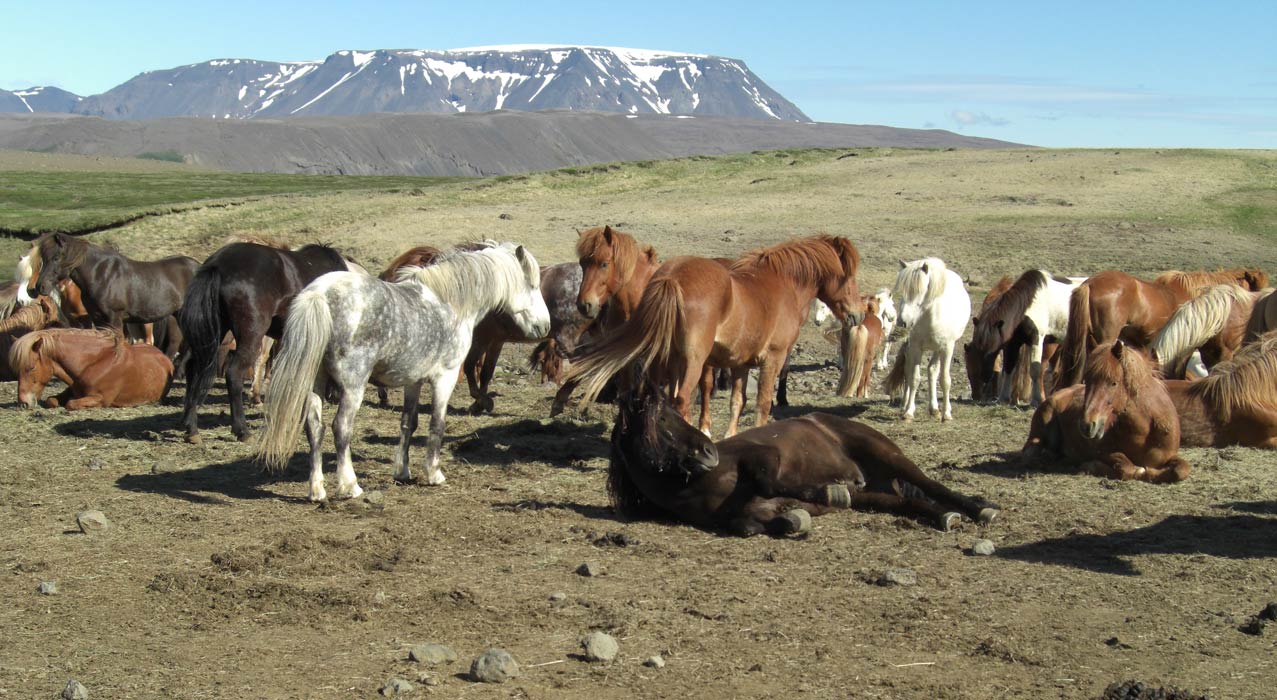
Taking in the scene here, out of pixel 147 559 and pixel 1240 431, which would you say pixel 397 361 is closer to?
pixel 147 559

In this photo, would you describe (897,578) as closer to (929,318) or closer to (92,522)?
(92,522)

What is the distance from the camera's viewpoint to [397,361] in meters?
7.74

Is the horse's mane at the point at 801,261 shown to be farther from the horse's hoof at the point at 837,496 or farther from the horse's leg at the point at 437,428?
the horse's hoof at the point at 837,496

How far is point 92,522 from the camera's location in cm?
677

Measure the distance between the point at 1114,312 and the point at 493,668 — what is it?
31.6 feet

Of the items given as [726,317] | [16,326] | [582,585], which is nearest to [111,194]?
[16,326]

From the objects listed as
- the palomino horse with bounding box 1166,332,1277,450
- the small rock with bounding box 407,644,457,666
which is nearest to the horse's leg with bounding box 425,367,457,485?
the small rock with bounding box 407,644,457,666

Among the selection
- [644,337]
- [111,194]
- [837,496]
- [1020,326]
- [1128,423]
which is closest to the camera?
[837,496]

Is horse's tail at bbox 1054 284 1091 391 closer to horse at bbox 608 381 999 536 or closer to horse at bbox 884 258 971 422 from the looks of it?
horse at bbox 884 258 971 422

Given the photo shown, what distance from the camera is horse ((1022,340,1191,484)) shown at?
8047 mm

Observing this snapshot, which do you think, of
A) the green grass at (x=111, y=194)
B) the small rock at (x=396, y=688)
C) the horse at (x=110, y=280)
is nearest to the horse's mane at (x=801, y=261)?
the small rock at (x=396, y=688)

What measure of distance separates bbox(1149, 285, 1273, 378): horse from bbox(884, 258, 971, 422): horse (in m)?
1.83

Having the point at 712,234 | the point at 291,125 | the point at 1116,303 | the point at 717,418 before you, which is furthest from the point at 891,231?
the point at 291,125

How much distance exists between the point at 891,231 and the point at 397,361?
64.7 feet
